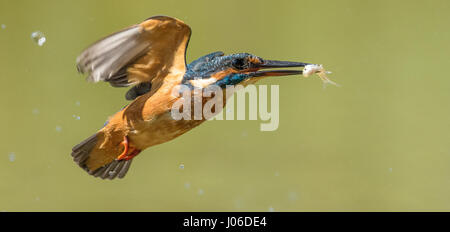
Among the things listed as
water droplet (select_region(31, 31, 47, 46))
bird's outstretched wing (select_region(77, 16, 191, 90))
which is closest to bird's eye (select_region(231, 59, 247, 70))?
bird's outstretched wing (select_region(77, 16, 191, 90))

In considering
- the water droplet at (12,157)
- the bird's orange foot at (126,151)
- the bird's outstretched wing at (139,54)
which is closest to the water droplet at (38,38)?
the bird's outstretched wing at (139,54)

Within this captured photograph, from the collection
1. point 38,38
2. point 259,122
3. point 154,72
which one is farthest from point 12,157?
point 154,72

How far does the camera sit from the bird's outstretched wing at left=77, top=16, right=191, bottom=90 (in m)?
2.08

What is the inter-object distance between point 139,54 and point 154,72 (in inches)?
3.8

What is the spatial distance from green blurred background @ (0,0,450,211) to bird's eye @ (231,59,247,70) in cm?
179

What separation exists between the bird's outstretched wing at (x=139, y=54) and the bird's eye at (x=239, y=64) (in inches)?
7.3

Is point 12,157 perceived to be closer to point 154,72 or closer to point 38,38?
point 38,38

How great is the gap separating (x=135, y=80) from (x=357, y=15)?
2.38 meters

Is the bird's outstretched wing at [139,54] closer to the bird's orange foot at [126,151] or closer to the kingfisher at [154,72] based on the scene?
the kingfisher at [154,72]

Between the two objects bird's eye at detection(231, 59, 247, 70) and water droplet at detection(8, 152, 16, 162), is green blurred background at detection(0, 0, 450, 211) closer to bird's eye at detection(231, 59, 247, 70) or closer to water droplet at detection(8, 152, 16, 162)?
water droplet at detection(8, 152, 16, 162)

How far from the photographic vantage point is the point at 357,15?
13.9ft

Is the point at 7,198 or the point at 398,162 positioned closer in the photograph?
the point at 7,198

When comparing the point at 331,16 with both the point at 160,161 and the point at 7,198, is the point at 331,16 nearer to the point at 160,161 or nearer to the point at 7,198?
the point at 160,161

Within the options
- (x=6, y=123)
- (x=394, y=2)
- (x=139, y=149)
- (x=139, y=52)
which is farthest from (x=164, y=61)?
(x=394, y=2)
